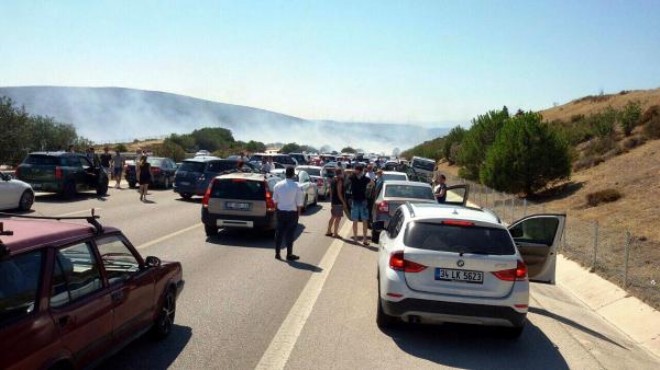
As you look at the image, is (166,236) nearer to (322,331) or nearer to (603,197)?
(322,331)

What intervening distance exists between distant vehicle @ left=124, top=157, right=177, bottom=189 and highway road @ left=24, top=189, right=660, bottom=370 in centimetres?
1657

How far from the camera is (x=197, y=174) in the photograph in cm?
2397

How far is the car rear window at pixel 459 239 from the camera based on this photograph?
712cm

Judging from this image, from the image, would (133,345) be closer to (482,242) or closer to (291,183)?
(482,242)

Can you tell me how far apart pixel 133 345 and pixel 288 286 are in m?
3.40

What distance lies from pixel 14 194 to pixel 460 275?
46.6 feet

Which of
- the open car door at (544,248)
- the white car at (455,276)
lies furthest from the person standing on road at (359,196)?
the white car at (455,276)

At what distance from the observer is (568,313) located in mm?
9367

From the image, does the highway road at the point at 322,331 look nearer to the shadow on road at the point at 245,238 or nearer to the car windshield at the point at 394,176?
the shadow on road at the point at 245,238

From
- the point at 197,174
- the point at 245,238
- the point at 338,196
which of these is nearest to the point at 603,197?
the point at 338,196

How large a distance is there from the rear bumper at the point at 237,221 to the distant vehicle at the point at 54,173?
29.4 ft

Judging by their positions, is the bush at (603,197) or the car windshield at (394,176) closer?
the bush at (603,197)

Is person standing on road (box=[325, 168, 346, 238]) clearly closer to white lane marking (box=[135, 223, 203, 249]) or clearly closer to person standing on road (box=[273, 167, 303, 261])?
person standing on road (box=[273, 167, 303, 261])

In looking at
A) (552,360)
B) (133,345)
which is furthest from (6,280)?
(552,360)
